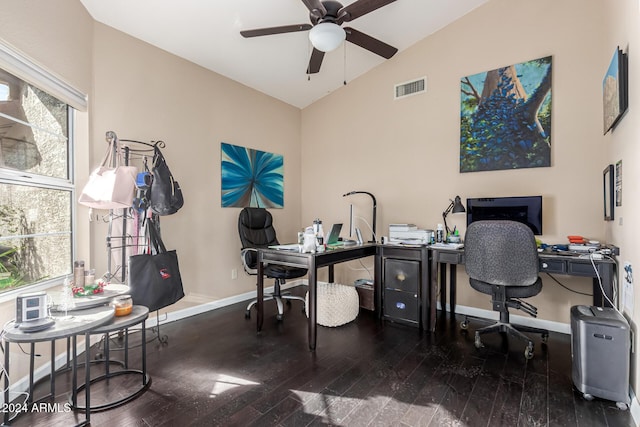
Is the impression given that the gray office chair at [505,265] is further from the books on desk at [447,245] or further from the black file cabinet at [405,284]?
the black file cabinet at [405,284]

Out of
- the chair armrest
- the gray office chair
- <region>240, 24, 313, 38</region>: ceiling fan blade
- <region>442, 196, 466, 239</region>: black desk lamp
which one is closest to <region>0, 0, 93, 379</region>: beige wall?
<region>240, 24, 313, 38</region>: ceiling fan blade

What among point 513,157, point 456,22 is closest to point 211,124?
point 456,22

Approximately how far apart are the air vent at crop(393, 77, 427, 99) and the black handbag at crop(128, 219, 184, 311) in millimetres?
3039

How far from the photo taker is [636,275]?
1688 millimetres

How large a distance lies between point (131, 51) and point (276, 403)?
315 centimetres

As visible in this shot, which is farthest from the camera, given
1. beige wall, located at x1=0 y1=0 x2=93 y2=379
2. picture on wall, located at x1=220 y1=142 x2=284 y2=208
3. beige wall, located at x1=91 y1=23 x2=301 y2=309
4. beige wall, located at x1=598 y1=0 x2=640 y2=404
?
picture on wall, located at x1=220 y1=142 x2=284 y2=208

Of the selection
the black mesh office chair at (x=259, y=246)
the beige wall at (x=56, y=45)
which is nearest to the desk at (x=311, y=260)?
the black mesh office chair at (x=259, y=246)

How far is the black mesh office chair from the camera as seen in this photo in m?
3.31

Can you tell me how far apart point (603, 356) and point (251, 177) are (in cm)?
359

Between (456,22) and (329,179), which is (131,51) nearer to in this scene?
(329,179)

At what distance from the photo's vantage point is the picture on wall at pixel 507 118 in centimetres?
291

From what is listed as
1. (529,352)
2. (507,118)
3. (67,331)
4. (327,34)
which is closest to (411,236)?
(529,352)

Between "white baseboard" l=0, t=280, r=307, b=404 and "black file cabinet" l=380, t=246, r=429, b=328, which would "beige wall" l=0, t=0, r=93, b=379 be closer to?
"white baseboard" l=0, t=280, r=307, b=404

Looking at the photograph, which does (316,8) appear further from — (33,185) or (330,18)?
(33,185)
